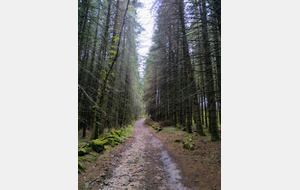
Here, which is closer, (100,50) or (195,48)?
(195,48)

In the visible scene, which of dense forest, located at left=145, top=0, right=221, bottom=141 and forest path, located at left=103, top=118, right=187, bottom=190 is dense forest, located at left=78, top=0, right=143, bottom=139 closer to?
dense forest, located at left=145, top=0, right=221, bottom=141

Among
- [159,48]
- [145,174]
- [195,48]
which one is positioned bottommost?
[145,174]

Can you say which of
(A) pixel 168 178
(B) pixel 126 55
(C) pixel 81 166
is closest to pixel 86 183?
(C) pixel 81 166

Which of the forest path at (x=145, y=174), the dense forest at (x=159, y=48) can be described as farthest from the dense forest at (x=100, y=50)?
the forest path at (x=145, y=174)

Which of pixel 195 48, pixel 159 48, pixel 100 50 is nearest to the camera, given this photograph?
pixel 195 48

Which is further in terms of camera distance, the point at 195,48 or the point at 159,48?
the point at 159,48

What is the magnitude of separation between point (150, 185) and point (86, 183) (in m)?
1.87

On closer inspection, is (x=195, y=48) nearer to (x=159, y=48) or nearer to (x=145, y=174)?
(x=159, y=48)

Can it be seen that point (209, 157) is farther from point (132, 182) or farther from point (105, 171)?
point (105, 171)

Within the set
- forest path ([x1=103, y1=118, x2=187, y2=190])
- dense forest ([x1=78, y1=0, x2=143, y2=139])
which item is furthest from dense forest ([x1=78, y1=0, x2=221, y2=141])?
forest path ([x1=103, y1=118, x2=187, y2=190])

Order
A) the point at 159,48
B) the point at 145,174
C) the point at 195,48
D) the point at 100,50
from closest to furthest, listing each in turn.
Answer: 1. the point at 145,174
2. the point at 195,48
3. the point at 100,50
4. the point at 159,48

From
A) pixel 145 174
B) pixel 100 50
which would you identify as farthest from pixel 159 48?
pixel 145 174

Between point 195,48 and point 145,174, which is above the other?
point 195,48

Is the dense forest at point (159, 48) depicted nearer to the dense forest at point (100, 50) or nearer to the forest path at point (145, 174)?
the dense forest at point (100, 50)
